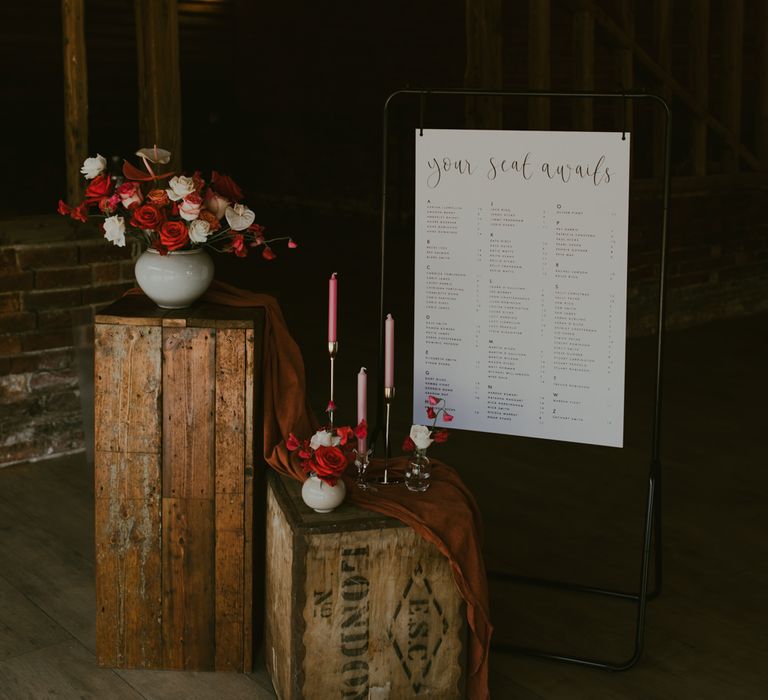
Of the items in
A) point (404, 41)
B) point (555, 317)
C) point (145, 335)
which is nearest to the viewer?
point (145, 335)

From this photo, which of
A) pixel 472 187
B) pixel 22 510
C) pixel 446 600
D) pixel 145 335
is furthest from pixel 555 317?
pixel 22 510

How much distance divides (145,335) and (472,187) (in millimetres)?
873

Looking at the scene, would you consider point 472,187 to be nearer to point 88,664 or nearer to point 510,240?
point 510,240

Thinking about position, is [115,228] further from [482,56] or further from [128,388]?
[482,56]

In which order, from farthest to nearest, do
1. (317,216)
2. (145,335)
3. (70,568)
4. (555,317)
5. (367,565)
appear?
(317,216) < (70,568) < (555,317) < (145,335) < (367,565)

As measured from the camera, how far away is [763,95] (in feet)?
23.3

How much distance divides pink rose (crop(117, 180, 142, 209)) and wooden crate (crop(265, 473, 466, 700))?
0.78 metres

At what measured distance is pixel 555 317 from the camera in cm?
292

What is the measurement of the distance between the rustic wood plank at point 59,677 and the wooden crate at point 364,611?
1.49 feet

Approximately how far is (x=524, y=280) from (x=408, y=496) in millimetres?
639

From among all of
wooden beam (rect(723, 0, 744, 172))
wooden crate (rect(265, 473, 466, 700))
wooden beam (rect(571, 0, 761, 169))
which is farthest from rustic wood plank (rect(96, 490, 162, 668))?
wooden beam (rect(723, 0, 744, 172))

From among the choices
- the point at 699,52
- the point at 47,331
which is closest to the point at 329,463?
the point at 47,331

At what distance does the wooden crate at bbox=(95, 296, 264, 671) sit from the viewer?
272cm

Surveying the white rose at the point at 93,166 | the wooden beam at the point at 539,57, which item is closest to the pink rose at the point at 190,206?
the white rose at the point at 93,166
